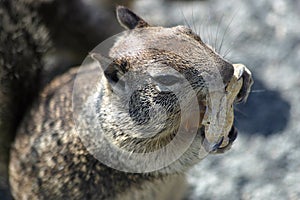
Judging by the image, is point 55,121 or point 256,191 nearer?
point 55,121

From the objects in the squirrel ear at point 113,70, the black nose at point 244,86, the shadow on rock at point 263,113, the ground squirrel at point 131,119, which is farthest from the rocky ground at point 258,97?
the squirrel ear at point 113,70

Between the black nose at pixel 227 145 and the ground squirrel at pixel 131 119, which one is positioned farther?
the black nose at pixel 227 145

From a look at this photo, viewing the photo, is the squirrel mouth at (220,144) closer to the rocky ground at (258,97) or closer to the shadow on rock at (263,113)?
the rocky ground at (258,97)

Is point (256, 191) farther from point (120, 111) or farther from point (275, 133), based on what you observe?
point (120, 111)

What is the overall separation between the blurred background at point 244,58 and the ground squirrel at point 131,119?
0.21 m

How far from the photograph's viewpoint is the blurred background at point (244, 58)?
2.46 meters

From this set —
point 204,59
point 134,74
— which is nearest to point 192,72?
point 204,59

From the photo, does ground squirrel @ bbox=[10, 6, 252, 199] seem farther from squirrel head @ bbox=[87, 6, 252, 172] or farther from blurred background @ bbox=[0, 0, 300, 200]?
blurred background @ bbox=[0, 0, 300, 200]

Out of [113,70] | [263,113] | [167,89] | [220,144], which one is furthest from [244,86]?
[263,113]

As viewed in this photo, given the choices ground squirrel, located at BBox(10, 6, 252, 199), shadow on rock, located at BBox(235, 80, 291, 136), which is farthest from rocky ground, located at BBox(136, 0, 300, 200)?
ground squirrel, located at BBox(10, 6, 252, 199)

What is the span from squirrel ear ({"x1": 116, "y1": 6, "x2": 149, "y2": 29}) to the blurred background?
35cm

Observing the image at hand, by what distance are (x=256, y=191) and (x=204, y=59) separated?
0.80 metres

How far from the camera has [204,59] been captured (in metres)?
1.78

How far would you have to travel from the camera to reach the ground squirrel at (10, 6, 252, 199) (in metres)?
1.80
